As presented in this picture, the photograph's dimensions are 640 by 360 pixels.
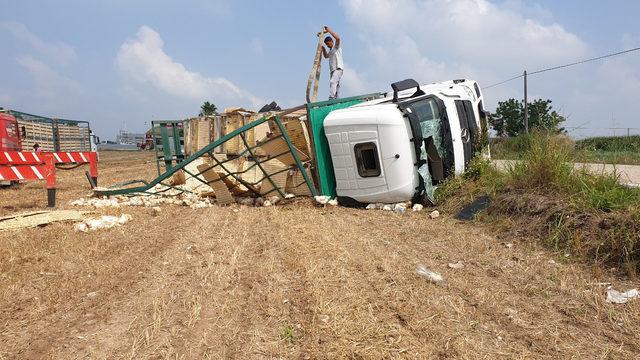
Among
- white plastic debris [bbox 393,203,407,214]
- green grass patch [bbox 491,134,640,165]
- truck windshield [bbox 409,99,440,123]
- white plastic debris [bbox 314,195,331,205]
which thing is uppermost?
truck windshield [bbox 409,99,440,123]

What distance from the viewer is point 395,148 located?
771 cm

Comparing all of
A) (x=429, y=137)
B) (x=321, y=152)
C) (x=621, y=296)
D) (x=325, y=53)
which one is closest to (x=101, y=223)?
(x=321, y=152)

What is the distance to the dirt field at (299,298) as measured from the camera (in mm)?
2924

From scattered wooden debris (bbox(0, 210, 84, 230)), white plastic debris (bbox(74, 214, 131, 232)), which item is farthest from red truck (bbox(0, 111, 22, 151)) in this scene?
white plastic debris (bbox(74, 214, 131, 232))

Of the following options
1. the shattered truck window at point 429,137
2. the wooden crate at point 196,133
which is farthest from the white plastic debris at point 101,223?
the wooden crate at point 196,133

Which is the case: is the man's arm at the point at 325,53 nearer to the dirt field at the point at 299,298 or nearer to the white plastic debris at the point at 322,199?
the white plastic debris at the point at 322,199

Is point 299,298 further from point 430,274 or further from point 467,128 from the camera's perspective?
point 467,128

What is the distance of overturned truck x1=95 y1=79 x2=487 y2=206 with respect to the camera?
307 inches

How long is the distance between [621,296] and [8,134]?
15.5 metres

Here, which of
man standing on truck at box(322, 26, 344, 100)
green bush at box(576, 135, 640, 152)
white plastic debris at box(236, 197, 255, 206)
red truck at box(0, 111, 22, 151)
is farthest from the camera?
red truck at box(0, 111, 22, 151)

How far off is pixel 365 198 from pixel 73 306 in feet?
17.4

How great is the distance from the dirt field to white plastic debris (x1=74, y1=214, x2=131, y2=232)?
0.53ft

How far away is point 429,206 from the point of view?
8008mm

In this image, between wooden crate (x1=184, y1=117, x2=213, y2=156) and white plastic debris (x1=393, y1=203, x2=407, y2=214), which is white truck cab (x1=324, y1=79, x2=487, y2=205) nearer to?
white plastic debris (x1=393, y1=203, x2=407, y2=214)
